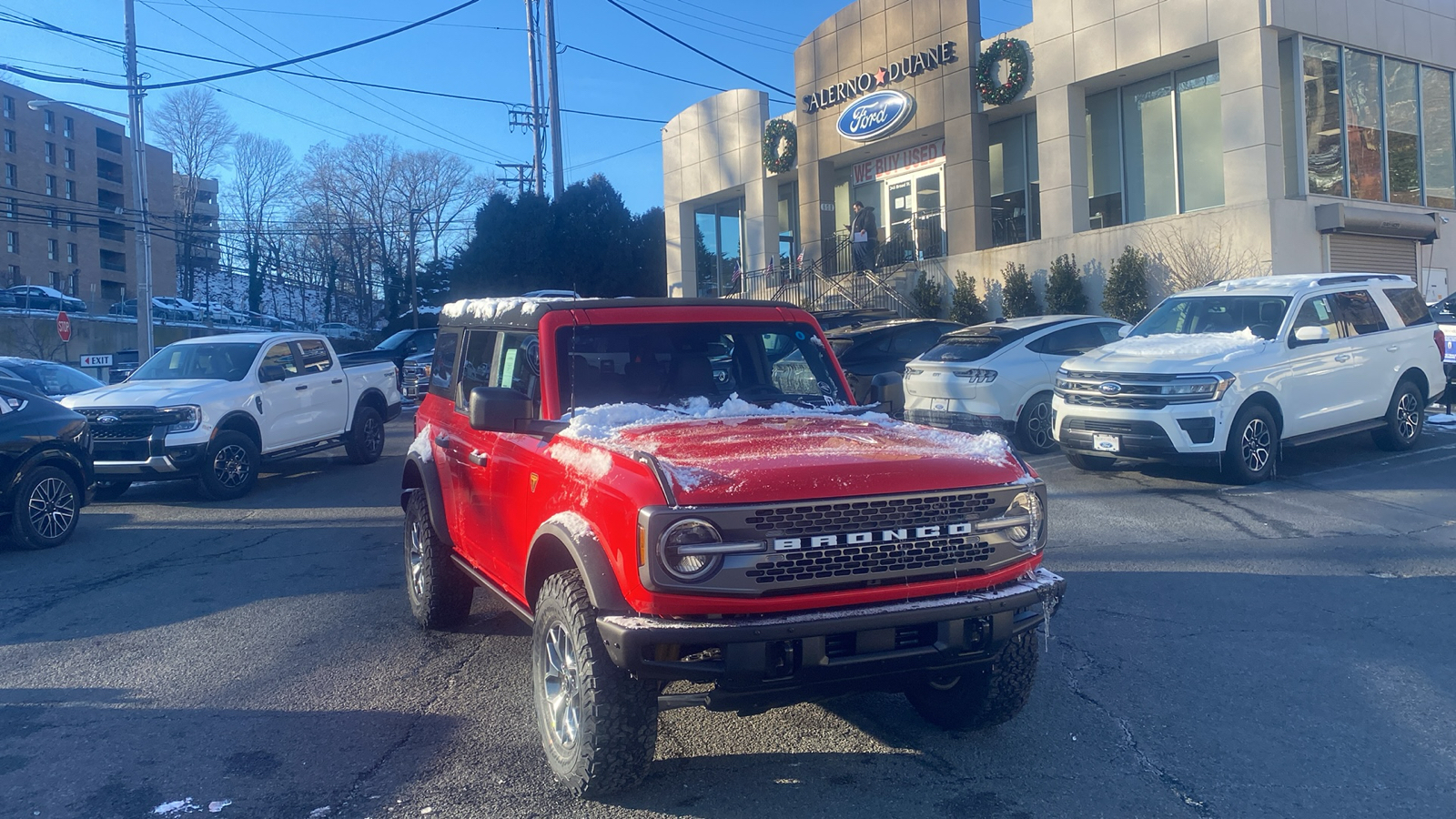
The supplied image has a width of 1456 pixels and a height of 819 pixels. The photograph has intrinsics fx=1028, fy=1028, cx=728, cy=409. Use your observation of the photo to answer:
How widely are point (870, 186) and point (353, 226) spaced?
45580mm

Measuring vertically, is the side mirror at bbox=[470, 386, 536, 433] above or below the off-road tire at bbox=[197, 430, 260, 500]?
above

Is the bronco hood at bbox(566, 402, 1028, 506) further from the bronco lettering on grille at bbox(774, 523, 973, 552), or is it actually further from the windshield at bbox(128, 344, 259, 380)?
the windshield at bbox(128, 344, 259, 380)

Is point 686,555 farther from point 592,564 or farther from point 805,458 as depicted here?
point 805,458

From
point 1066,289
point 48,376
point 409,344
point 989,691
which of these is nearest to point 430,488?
point 989,691

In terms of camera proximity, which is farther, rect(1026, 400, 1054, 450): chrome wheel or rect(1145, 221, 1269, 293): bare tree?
rect(1145, 221, 1269, 293): bare tree

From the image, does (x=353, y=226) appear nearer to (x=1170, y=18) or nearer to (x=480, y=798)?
(x=1170, y=18)

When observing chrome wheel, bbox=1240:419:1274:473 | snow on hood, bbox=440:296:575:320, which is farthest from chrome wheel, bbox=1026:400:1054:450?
snow on hood, bbox=440:296:575:320

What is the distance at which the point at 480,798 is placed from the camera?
3896 millimetres

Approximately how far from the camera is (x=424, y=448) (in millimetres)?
6234

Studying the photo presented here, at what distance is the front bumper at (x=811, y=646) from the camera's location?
3340 millimetres

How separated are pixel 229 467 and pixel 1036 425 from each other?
927 cm

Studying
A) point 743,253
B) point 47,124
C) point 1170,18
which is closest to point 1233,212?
point 1170,18

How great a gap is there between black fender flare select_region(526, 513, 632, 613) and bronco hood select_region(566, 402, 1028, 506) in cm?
37

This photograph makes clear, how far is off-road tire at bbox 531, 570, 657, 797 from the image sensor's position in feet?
11.6
